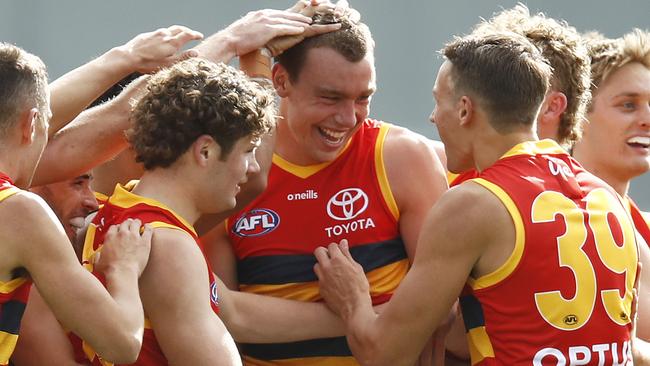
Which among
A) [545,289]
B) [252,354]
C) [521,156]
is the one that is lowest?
[252,354]

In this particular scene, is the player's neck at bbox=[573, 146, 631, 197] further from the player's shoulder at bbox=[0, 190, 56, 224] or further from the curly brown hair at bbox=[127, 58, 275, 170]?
the player's shoulder at bbox=[0, 190, 56, 224]

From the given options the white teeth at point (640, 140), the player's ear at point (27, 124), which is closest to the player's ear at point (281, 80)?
the player's ear at point (27, 124)

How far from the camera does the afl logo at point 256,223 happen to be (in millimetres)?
4234

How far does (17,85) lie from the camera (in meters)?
3.40

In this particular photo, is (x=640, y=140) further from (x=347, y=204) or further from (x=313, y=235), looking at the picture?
(x=313, y=235)

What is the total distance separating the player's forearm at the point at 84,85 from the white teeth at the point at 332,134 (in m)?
0.77

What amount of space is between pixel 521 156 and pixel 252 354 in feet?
4.35

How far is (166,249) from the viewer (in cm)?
340

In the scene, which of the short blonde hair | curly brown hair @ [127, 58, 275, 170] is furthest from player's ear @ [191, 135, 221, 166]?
the short blonde hair

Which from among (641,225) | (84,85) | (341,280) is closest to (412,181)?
(341,280)

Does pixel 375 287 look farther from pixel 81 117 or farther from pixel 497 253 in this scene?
pixel 81 117

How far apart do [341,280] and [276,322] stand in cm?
28

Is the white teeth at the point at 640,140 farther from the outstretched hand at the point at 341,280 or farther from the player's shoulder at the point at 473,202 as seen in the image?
the player's shoulder at the point at 473,202

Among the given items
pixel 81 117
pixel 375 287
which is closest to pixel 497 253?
pixel 375 287
